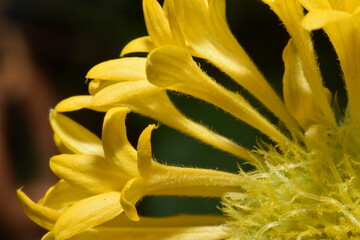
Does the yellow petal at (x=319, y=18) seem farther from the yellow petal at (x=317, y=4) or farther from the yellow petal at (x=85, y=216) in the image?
the yellow petal at (x=85, y=216)

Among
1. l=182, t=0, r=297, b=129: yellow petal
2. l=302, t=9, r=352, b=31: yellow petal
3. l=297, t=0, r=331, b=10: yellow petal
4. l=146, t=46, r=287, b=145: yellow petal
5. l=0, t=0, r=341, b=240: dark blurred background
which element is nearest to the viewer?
l=302, t=9, r=352, b=31: yellow petal

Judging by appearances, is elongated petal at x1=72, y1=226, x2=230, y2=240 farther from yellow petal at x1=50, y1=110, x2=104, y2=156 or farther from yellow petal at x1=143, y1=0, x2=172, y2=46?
yellow petal at x1=143, y1=0, x2=172, y2=46

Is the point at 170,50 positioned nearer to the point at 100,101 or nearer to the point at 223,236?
the point at 100,101

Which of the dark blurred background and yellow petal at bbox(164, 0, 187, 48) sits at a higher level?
yellow petal at bbox(164, 0, 187, 48)

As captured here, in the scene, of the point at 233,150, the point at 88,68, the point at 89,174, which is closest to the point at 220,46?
the point at 233,150

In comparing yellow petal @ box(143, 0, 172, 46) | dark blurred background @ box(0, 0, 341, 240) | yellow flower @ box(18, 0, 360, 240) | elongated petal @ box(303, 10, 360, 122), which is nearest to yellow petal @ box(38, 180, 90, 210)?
yellow flower @ box(18, 0, 360, 240)

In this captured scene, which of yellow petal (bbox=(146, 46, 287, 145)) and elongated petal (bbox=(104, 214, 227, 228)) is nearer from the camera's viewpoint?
yellow petal (bbox=(146, 46, 287, 145))
